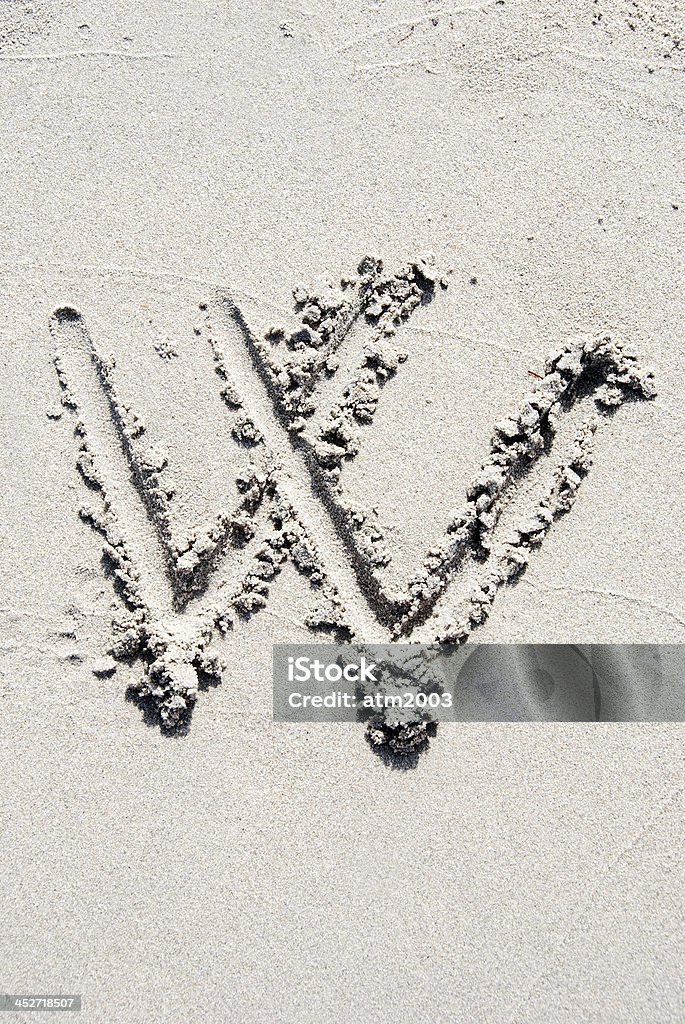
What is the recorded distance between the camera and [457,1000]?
8.75ft

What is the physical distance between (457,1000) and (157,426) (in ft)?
7.91

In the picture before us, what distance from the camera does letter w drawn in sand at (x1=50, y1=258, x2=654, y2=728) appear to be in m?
2.75

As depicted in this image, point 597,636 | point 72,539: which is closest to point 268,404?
point 72,539

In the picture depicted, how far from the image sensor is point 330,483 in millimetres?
2787

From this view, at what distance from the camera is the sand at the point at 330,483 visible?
2.71 metres

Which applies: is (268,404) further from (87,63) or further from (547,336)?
(87,63)

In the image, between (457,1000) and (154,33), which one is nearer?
(457,1000)

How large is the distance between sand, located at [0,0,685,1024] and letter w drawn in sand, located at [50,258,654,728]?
0.04 ft

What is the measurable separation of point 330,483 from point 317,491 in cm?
6

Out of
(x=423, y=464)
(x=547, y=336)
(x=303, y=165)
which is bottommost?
(x=423, y=464)

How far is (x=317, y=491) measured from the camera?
280 centimetres

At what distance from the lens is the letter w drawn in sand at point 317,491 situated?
2.75 m

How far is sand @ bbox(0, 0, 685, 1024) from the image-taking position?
107 inches

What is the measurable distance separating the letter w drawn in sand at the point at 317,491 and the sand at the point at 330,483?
0.04 ft
